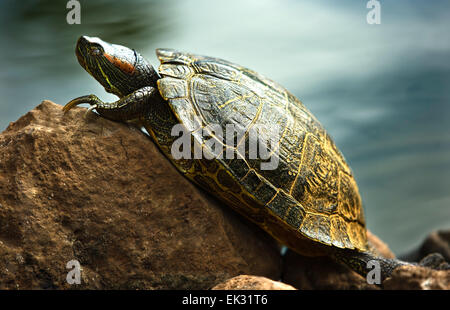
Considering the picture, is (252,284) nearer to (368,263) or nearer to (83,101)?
(368,263)

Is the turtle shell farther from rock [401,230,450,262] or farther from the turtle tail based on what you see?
rock [401,230,450,262]

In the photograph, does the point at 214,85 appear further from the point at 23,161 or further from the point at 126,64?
the point at 23,161

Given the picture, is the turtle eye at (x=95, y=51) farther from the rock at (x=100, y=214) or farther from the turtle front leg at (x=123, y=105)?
the rock at (x=100, y=214)

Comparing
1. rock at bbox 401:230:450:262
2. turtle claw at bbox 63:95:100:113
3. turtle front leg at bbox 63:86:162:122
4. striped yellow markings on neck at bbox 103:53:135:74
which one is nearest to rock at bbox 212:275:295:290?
turtle front leg at bbox 63:86:162:122

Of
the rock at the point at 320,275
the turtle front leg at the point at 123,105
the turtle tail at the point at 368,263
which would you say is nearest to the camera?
the turtle front leg at the point at 123,105

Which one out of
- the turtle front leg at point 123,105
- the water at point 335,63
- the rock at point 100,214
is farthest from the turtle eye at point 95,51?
Answer: the water at point 335,63
